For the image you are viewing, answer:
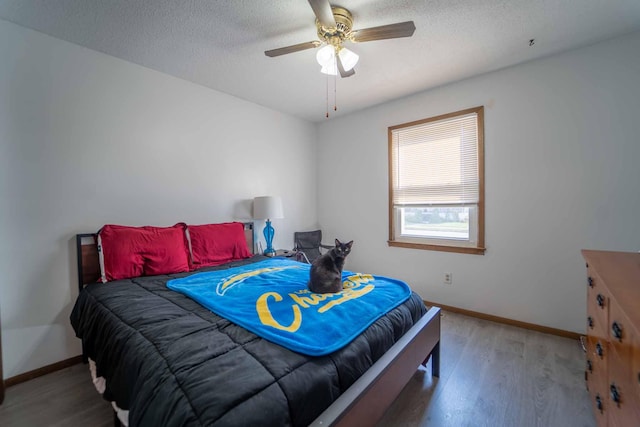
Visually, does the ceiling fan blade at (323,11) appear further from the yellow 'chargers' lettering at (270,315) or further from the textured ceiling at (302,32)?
the yellow 'chargers' lettering at (270,315)

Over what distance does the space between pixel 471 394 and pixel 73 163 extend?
3425 millimetres

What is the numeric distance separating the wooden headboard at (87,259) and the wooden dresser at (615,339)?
313 centimetres

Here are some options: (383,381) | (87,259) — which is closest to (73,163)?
(87,259)

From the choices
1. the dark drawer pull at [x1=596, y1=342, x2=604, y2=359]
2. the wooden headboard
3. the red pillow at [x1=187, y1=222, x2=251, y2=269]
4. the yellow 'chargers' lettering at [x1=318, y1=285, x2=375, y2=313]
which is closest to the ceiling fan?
the yellow 'chargers' lettering at [x1=318, y1=285, x2=375, y2=313]

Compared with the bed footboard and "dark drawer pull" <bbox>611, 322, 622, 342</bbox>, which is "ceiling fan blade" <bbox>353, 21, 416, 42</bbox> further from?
the bed footboard

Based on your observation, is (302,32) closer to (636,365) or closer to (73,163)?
(73,163)

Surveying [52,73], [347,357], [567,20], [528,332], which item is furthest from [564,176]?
[52,73]

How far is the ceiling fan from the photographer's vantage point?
5.03ft

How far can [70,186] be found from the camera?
2082mm

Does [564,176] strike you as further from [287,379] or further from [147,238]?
[147,238]

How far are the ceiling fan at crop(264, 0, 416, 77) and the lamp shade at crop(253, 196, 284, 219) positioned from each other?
1591 millimetres

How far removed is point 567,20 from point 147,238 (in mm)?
3722

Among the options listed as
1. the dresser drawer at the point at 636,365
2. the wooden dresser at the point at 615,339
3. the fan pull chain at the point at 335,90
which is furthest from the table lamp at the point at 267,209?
the dresser drawer at the point at 636,365

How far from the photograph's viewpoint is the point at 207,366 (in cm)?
94
